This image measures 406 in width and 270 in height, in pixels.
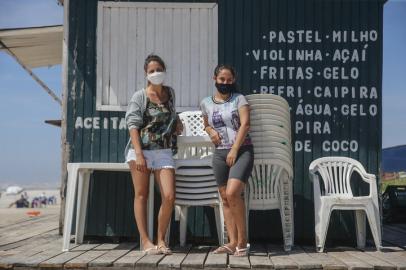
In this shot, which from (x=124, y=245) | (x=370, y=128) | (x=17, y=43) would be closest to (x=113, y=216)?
(x=124, y=245)

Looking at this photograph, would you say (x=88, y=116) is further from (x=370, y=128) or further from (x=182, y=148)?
(x=370, y=128)

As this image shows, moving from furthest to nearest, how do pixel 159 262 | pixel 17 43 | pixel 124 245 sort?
pixel 17 43
pixel 124 245
pixel 159 262

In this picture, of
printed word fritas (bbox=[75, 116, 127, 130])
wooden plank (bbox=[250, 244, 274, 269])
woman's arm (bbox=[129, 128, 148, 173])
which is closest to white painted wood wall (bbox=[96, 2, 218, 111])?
printed word fritas (bbox=[75, 116, 127, 130])

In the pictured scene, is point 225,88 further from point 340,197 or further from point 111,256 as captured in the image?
point 111,256

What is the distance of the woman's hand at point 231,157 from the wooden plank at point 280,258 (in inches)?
34.3

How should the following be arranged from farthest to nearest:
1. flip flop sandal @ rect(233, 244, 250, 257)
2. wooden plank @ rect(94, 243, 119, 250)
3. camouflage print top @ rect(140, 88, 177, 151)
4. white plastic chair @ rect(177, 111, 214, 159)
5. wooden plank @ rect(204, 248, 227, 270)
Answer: white plastic chair @ rect(177, 111, 214, 159) → wooden plank @ rect(94, 243, 119, 250) → camouflage print top @ rect(140, 88, 177, 151) → flip flop sandal @ rect(233, 244, 250, 257) → wooden plank @ rect(204, 248, 227, 270)

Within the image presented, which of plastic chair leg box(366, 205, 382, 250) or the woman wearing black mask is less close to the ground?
the woman wearing black mask

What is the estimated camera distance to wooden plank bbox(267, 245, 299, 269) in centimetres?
455

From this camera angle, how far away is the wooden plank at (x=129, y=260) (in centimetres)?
455

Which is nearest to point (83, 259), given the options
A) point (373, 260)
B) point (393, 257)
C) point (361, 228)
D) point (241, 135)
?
point (241, 135)

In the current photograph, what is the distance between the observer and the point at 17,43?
8.88 meters

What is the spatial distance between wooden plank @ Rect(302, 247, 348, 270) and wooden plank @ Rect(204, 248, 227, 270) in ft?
2.56

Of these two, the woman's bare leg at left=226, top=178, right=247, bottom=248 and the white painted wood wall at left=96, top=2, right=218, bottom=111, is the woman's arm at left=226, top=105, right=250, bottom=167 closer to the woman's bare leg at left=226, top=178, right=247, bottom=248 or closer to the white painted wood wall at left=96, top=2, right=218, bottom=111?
the woman's bare leg at left=226, top=178, right=247, bottom=248

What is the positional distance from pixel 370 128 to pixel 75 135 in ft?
10.5
